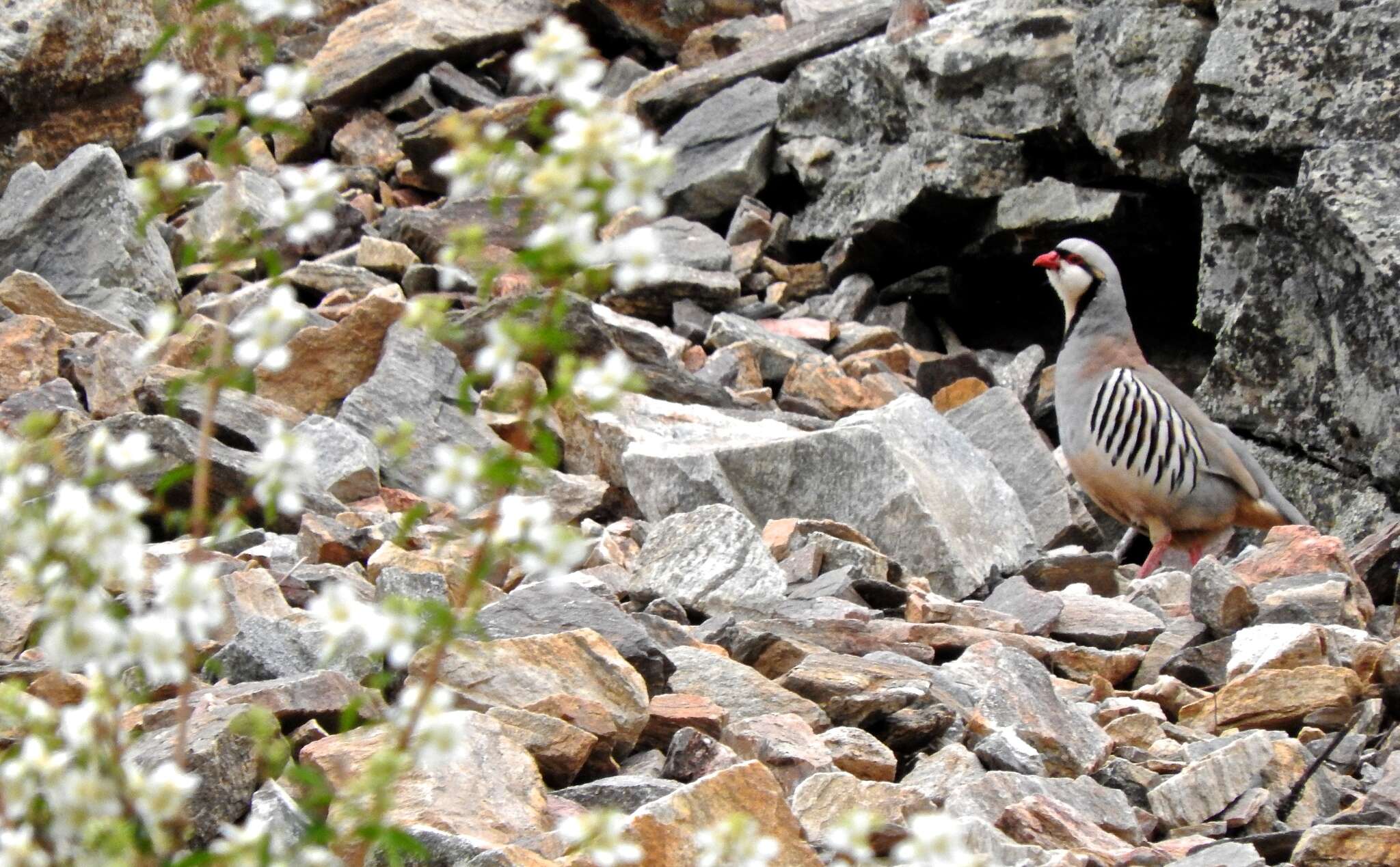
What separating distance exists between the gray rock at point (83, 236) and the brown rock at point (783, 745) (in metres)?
5.47

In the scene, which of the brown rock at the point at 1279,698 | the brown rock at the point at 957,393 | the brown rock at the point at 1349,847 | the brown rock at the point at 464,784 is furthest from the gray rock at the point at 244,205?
the brown rock at the point at 1349,847

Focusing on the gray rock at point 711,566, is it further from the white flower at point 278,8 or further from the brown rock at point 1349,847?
the white flower at point 278,8

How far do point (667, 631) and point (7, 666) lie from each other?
1531 mm

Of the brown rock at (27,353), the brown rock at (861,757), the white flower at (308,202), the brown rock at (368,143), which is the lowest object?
the brown rock at (368,143)

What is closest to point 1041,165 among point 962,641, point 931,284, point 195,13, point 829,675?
point 931,284

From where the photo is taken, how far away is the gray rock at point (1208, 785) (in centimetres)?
356

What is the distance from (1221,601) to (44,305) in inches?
198

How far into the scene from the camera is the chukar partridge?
7.72 meters

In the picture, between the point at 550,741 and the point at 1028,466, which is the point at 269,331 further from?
the point at 1028,466

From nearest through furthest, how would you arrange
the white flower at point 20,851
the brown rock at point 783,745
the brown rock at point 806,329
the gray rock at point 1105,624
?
the white flower at point 20,851 → the brown rock at point 783,745 → the gray rock at point 1105,624 → the brown rock at point 806,329

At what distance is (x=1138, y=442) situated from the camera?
25.3 feet

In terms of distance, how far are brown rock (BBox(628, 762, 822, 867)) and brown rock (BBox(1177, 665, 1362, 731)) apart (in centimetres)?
178

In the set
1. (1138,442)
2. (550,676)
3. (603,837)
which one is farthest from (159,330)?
(1138,442)

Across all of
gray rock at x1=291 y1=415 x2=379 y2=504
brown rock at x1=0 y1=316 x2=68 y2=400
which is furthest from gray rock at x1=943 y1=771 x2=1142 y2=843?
brown rock at x1=0 y1=316 x2=68 y2=400
